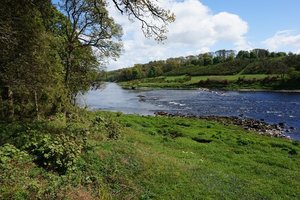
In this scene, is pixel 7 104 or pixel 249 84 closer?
pixel 7 104

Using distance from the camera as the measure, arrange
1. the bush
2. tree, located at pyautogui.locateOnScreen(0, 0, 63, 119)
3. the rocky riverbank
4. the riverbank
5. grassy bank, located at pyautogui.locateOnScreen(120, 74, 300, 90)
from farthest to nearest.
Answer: grassy bank, located at pyautogui.locateOnScreen(120, 74, 300, 90), the riverbank, the rocky riverbank, tree, located at pyautogui.locateOnScreen(0, 0, 63, 119), the bush

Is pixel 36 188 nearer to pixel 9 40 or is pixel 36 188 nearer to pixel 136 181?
pixel 136 181

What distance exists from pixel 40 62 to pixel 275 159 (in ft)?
59.3

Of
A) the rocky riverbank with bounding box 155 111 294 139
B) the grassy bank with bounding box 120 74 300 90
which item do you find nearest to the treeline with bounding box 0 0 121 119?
the rocky riverbank with bounding box 155 111 294 139

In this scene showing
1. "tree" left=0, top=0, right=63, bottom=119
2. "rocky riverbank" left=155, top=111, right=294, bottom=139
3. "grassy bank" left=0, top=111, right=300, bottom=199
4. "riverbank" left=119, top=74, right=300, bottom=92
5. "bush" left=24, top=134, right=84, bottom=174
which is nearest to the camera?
"grassy bank" left=0, top=111, right=300, bottom=199

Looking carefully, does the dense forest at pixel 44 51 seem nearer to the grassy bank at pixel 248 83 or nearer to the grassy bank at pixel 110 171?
the grassy bank at pixel 110 171

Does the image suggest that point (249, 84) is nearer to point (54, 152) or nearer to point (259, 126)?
point (259, 126)

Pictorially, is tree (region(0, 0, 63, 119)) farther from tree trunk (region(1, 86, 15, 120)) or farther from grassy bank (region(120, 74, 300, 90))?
grassy bank (region(120, 74, 300, 90))

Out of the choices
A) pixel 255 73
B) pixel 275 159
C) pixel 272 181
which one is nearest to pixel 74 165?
pixel 272 181

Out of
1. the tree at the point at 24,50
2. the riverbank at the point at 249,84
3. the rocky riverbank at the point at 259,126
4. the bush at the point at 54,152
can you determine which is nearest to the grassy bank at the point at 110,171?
the bush at the point at 54,152

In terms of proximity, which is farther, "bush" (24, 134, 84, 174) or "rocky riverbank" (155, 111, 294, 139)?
"rocky riverbank" (155, 111, 294, 139)

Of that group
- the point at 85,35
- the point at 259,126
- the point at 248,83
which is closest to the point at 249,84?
the point at 248,83

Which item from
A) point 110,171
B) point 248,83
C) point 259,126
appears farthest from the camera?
point 248,83

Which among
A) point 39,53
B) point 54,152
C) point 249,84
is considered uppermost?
point 39,53
